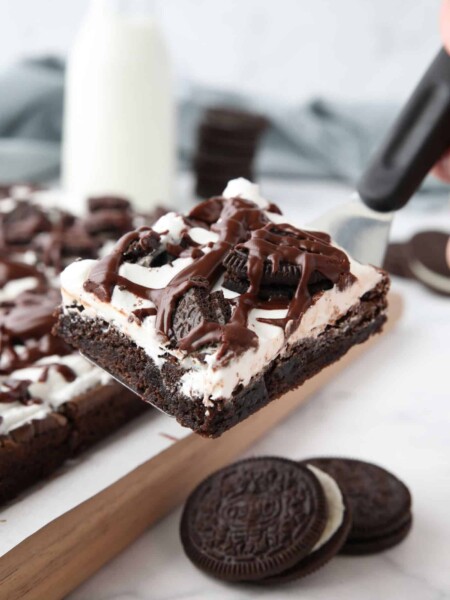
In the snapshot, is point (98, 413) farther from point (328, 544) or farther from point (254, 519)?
point (328, 544)

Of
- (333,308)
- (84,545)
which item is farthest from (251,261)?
(84,545)

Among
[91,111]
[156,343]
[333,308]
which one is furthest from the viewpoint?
[91,111]

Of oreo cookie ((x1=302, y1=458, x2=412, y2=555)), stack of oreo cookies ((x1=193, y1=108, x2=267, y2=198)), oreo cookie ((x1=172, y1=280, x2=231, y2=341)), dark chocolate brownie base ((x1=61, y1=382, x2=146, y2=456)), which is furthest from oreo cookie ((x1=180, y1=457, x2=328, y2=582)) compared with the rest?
stack of oreo cookies ((x1=193, y1=108, x2=267, y2=198))

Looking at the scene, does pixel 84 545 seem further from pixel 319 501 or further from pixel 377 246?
pixel 377 246

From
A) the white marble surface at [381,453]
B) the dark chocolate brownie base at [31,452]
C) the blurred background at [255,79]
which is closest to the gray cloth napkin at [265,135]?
the blurred background at [255,79]

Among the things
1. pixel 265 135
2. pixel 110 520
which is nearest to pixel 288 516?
pixel 110 520

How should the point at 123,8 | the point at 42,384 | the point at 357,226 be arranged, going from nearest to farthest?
the point at 357,226 < the point at 42,384 < the point at 123,8
